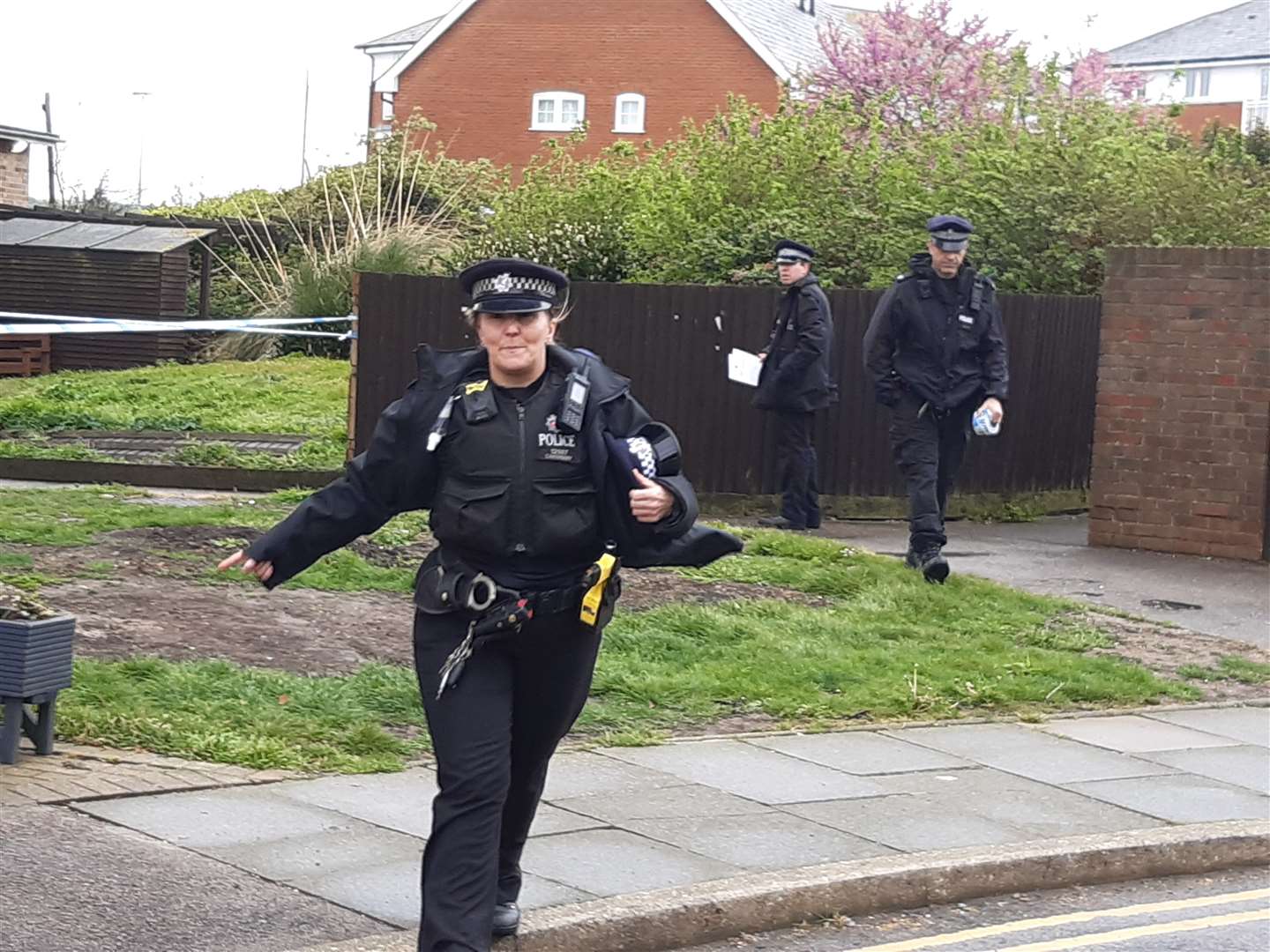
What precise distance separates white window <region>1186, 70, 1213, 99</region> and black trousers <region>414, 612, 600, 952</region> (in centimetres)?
7252

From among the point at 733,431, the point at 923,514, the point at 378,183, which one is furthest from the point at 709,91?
the point at 923,514

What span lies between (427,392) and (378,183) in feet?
79.9

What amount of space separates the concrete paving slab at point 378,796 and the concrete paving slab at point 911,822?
4.23 ft

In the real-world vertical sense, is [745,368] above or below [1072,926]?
above

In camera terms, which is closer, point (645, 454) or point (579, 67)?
point (645, 454)

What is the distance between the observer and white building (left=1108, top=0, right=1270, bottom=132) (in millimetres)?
70312

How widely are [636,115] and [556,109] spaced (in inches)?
85.0

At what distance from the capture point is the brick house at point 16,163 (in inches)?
1446

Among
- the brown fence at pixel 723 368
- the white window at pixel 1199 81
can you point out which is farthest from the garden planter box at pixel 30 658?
the white window at pixel 1199 81

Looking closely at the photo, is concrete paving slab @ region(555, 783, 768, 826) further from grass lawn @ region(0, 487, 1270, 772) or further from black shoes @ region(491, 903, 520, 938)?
black shoes @ region(491, 903, 520, 938)

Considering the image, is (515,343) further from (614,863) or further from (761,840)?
(761,840)

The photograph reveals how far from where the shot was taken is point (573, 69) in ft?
156

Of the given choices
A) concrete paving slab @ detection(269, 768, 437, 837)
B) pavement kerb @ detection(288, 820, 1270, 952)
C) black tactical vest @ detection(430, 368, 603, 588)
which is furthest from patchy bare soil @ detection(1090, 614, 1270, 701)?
black tactical vest @ detection(430, 368, 603, 588)

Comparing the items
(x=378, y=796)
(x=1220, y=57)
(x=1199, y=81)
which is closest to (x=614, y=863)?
(x=378, y=796)
